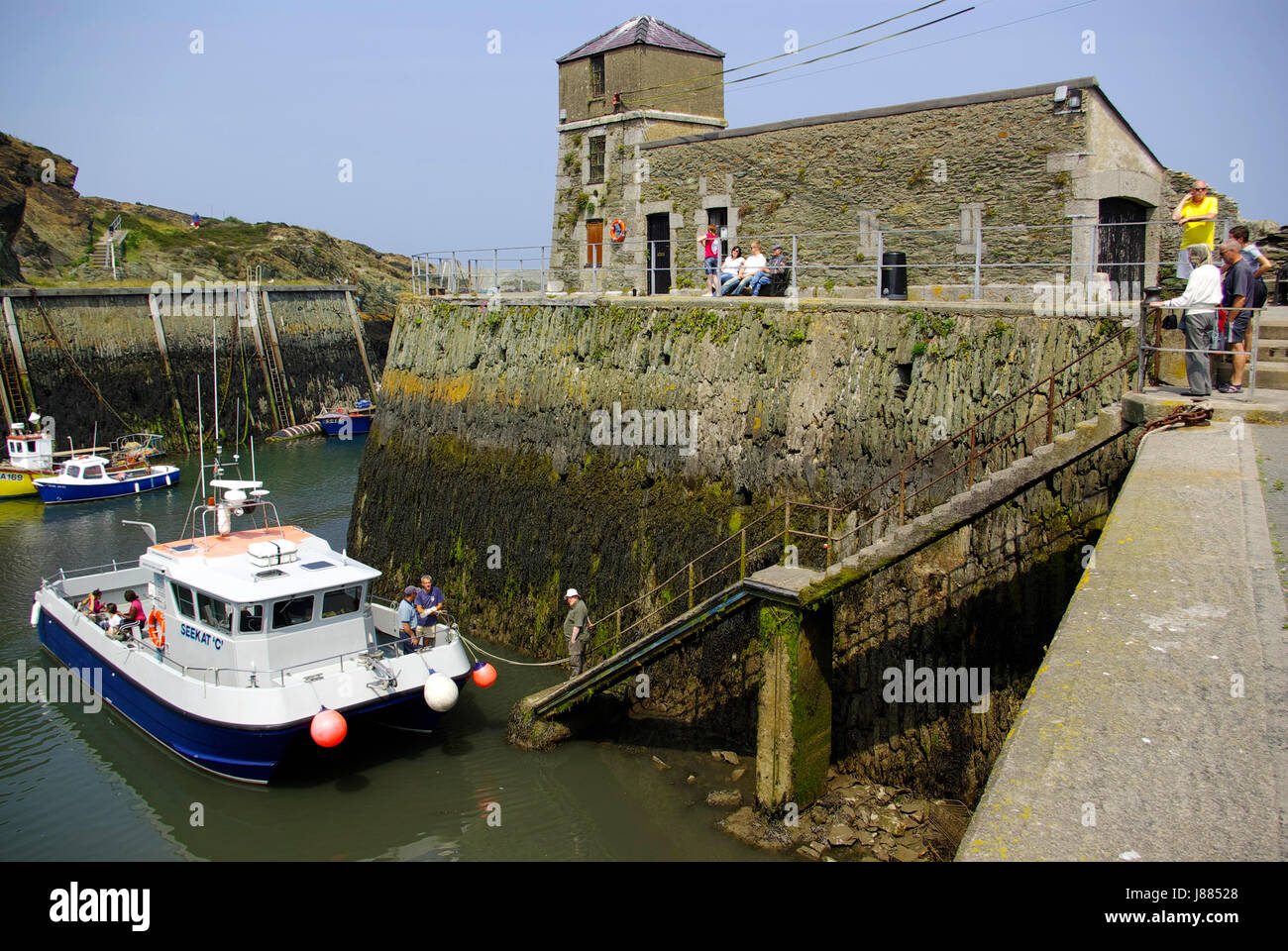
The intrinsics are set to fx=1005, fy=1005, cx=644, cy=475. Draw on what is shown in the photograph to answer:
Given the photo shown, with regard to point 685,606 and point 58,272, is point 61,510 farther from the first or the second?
point 58,272

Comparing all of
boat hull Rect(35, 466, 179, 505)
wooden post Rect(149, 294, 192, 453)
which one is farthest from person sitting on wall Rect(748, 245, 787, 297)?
wooden post Rect(149, 294, 192, 453)

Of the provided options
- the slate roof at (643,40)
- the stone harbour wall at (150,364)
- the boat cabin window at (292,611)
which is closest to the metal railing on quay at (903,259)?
the slate roof at (643,40)

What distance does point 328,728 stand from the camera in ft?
40.2

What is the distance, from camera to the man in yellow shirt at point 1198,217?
37.8 feet

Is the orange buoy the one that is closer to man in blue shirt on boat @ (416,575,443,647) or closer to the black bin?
man in blue shirt on boat @ (416,575,443,647)

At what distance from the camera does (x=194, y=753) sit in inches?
537

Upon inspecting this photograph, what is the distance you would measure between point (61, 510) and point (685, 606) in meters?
24.9

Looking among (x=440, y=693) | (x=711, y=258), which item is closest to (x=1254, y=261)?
(x=711, y=258)

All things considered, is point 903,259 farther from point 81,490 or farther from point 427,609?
point 81,490

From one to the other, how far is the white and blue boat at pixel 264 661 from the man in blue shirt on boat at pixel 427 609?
138mm

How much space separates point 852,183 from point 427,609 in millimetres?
10273

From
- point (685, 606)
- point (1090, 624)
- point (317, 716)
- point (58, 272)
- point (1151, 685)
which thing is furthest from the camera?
point (58, 272)
